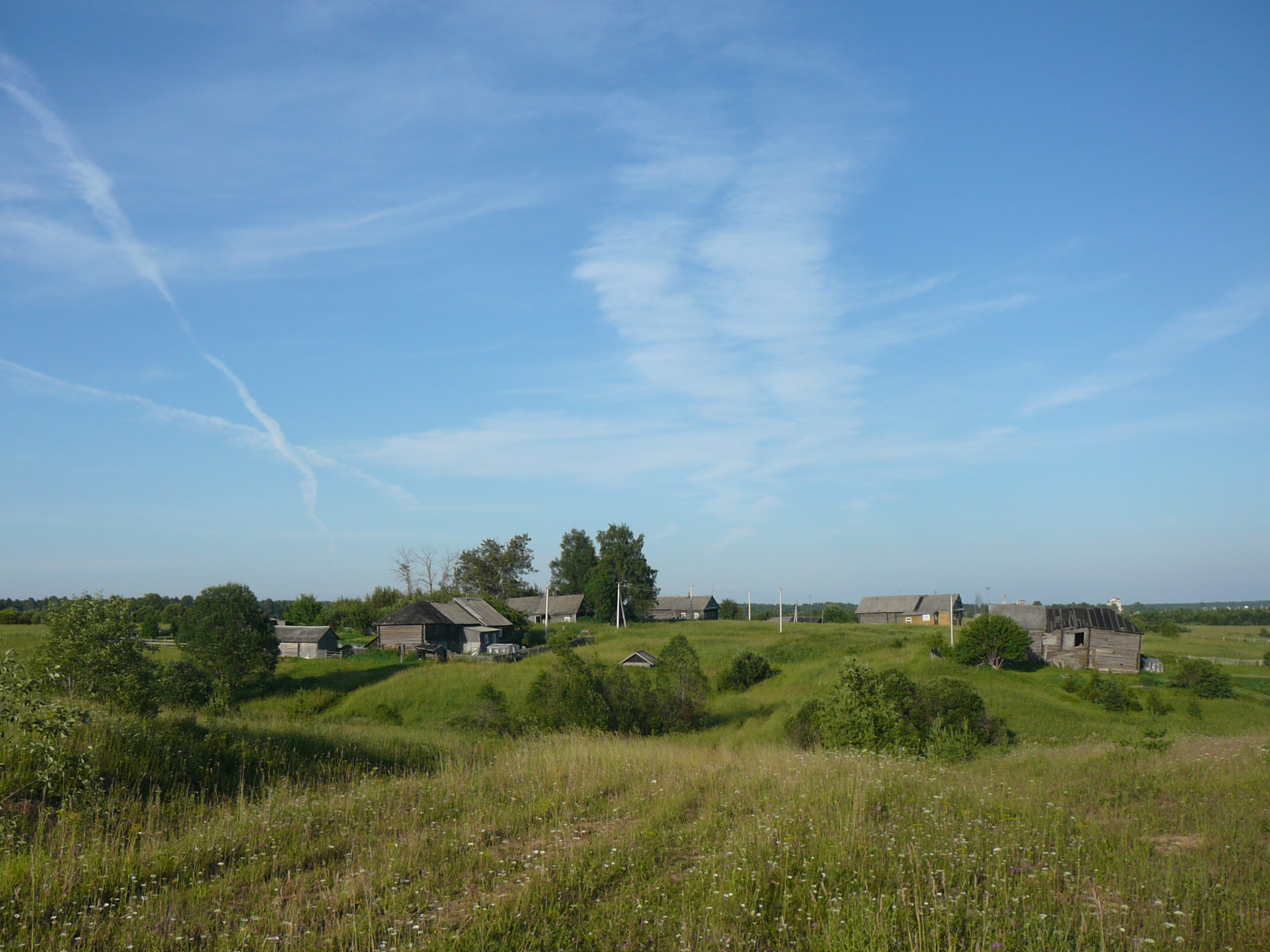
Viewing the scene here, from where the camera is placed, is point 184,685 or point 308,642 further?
point 308,642

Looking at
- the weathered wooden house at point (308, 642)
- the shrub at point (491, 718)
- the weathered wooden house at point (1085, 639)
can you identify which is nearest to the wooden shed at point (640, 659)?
the shrub at point (491, 718)

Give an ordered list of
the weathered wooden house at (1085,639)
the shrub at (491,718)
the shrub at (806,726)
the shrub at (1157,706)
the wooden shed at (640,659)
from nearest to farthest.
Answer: the shrub at (806,726), the shrub at (491,718), the shrub at (1157,706), the wooden shed at (640,659), the weathered wooden house at (1085,639)

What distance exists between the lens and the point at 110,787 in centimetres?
941

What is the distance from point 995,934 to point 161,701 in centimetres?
3565

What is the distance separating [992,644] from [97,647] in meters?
54.1

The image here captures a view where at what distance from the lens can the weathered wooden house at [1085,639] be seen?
59438mm

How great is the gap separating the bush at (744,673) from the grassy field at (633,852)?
124 feet

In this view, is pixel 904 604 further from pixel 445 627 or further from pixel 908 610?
pixel 445 627

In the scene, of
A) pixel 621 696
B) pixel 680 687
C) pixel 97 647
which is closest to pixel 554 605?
pixel 680 687

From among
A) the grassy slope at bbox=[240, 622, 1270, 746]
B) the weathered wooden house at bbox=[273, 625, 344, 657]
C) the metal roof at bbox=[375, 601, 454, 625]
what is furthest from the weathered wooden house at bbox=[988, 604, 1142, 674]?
the weathered wooden house at bbox=[273, 625, 344, 657]

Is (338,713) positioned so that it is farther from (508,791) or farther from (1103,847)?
(1103,847)

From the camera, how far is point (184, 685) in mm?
42188

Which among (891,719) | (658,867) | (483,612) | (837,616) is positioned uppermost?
(658,867)

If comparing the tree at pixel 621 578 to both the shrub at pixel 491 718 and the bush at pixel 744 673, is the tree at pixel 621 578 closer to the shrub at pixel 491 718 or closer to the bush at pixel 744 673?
the bush at pixel 744 673
